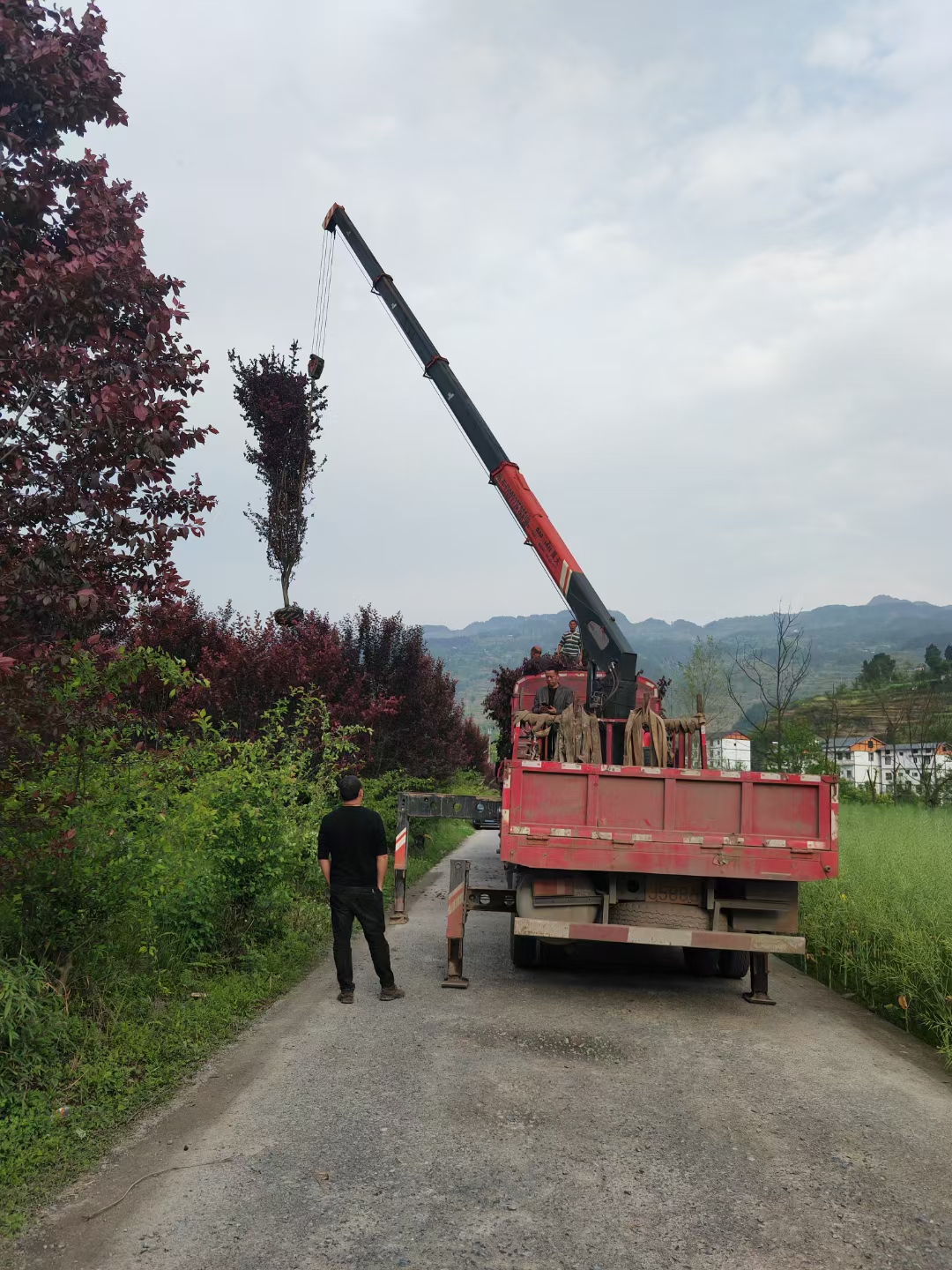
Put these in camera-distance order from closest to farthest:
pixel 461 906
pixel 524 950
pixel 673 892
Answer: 1. pixel 673 892
2. pixel 461 906
3. pixel 524 950

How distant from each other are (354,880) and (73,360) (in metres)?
4.39

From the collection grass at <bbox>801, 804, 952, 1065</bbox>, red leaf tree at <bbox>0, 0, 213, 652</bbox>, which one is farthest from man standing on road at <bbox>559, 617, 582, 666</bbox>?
red leaf tree at <bbox>0, 0, 213, 652</bbox>

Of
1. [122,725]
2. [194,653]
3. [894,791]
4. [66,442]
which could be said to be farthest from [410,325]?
[894,791]

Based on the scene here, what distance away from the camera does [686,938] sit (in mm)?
6797

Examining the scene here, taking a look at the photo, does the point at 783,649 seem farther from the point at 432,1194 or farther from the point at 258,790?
the point at 432,1194

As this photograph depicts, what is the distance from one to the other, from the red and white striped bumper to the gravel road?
1.74 feet

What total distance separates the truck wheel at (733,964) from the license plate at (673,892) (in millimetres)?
1001

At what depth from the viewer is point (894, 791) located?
27375 millimetres

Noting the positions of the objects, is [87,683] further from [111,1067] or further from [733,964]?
[733,964]

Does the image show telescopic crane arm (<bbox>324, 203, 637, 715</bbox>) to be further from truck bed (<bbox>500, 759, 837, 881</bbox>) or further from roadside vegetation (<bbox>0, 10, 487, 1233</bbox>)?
roadside vegetation (<bbox>0, 10, 487, 1233</bbox>)

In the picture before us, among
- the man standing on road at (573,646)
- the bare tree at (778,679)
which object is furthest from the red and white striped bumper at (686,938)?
the bare tree at (778,679)

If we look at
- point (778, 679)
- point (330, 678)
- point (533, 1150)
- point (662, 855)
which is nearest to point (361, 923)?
point (662, 855)

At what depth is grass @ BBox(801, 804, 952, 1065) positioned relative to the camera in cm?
676

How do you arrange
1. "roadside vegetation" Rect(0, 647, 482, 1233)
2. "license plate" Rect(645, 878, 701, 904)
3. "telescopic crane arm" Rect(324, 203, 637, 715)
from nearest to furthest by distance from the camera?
"roadside vegetation" Rect(0, 647, 482, 1233)
"license plate" Rect(645, 878, 701, 904)
"telescopic crane arm" Rect(324, 203, 637, 715)
